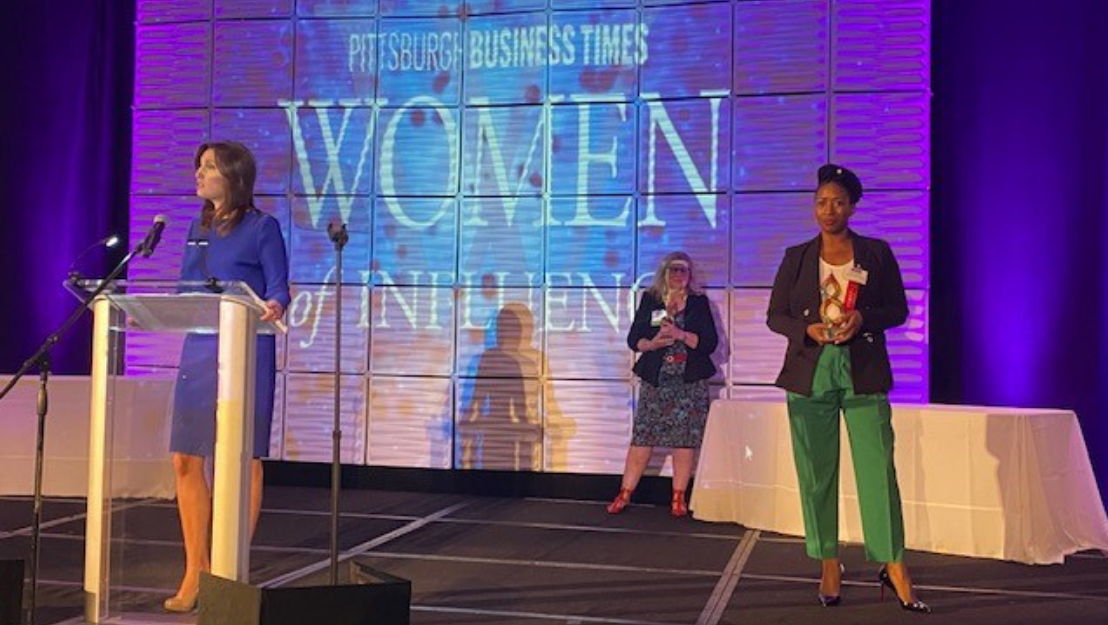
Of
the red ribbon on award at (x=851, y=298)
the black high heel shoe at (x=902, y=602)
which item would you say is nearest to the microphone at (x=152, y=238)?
the red ribbon on award at (x=851, y=298)

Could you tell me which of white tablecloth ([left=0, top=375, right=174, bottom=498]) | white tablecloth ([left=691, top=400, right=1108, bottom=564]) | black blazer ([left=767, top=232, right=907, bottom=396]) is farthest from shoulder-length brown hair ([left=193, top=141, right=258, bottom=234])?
white tablecloth ([left=0, top=375, right=174, bottom=498])

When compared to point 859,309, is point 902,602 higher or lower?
lower

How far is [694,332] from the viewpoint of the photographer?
258 inches

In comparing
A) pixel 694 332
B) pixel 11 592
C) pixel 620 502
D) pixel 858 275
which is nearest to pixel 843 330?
pixel 858 275

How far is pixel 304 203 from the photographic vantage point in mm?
7449

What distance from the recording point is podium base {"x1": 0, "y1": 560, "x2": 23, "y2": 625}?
3.09 metres

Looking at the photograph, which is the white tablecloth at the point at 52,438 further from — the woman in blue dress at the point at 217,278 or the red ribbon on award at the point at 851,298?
the red ribbon on award at the point at 851,298

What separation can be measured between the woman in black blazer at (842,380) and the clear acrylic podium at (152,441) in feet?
6.05

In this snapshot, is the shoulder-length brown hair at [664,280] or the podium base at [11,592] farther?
the shoulder-length brown hair at [664,280]

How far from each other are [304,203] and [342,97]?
0.72 m

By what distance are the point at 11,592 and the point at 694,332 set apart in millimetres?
4163

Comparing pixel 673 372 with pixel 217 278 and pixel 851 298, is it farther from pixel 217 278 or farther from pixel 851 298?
pixel 217 278

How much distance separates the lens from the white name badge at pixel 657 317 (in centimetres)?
658

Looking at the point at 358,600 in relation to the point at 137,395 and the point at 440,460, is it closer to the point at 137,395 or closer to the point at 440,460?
the point at 137,395
